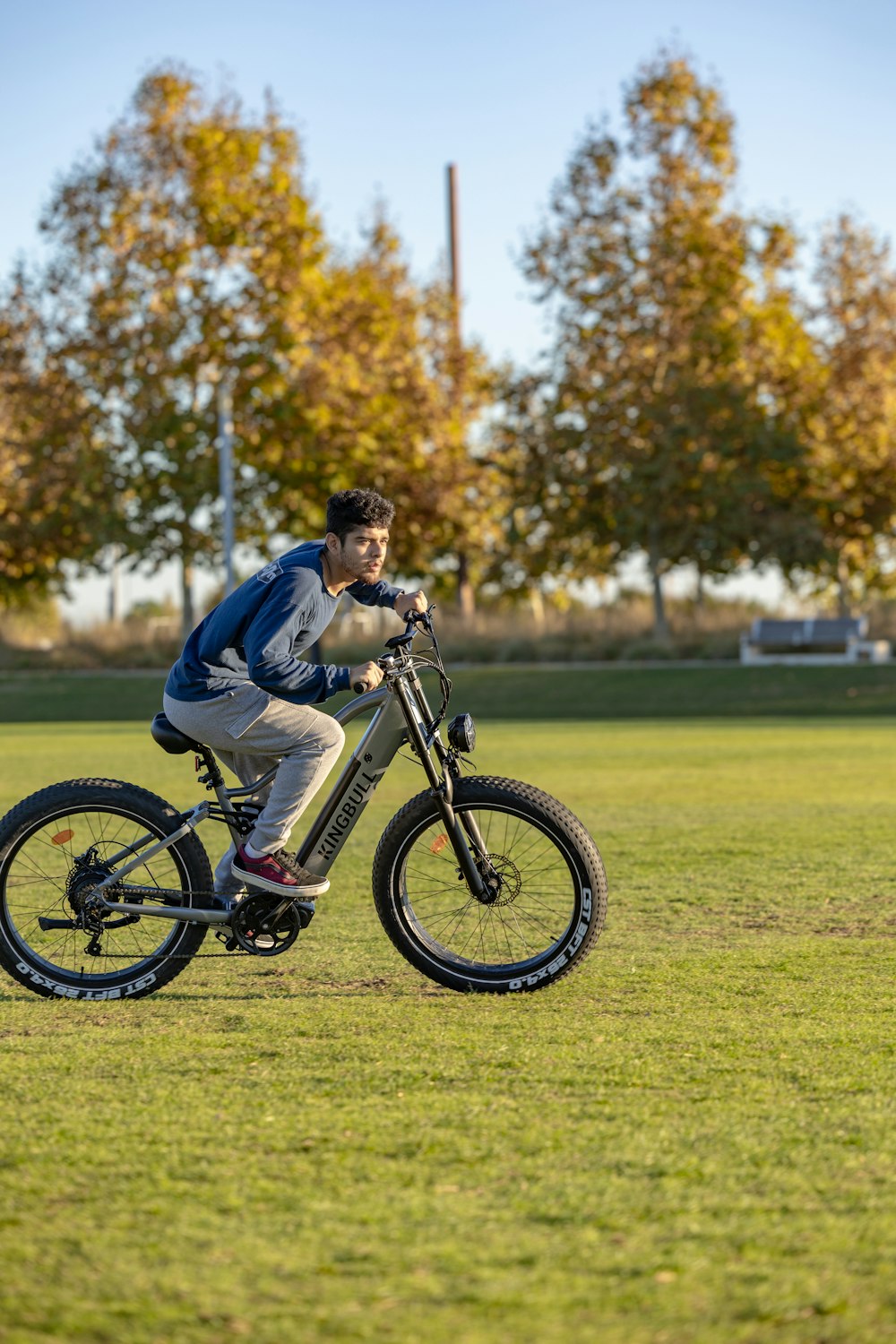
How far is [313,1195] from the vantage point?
3.91 meters

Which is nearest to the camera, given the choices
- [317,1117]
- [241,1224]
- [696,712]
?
[241,1224]

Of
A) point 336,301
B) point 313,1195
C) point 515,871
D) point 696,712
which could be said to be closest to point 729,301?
point 336,301

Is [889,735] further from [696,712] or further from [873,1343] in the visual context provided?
[873,1343]

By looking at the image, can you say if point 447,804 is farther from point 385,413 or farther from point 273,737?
point 385,413

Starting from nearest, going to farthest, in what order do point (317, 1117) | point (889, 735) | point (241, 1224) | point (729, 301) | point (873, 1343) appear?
point (873, 1343)
point (241, 1224)
point (317, 1117)
point (889, 735)
point (729, 301)

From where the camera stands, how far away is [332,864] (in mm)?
6320

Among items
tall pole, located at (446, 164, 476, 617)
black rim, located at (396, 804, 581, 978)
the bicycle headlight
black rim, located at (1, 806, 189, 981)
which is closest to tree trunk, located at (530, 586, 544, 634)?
tall pole, located at (446, 164, 476, 617)

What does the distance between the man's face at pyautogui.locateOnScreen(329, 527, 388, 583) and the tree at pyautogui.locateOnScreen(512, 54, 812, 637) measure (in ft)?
118

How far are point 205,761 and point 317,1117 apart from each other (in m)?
2.01

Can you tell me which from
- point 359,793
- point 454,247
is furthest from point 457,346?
point 359,793

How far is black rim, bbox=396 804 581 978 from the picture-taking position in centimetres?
632

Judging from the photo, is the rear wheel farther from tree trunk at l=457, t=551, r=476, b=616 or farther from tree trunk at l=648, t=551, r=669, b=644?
tree trunk at l=457, t=551, r=476, b=616

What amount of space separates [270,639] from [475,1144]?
2195 mm

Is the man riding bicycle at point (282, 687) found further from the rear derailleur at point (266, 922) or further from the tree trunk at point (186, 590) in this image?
the tree trunk at point (186, 590)
